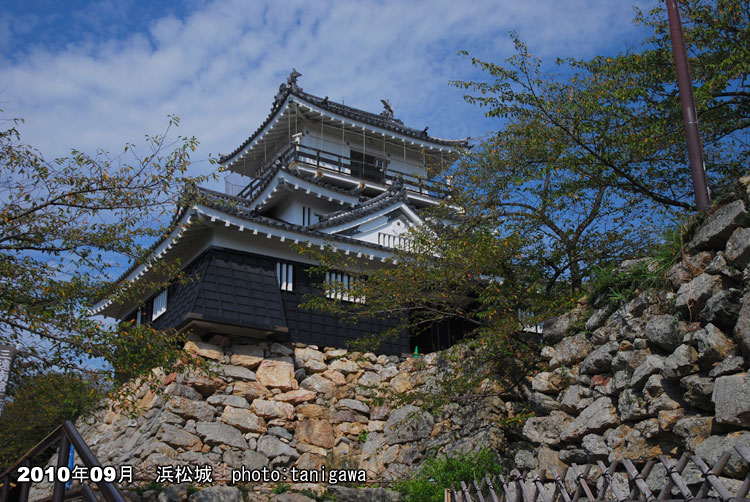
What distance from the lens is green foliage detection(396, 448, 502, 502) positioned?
942cm

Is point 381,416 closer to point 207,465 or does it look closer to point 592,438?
point 207,465

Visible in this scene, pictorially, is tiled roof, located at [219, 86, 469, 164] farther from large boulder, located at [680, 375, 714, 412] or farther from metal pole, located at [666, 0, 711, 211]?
large boulder, located at [680, 375, 714, 412]

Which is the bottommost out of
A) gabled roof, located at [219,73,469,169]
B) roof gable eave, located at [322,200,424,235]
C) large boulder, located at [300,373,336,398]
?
large boulder, located at [300,373,336,398]

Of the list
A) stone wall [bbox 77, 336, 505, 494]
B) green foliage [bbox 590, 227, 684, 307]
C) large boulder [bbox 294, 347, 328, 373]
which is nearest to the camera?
green foliage [bbox 590, 227, 684, 307]

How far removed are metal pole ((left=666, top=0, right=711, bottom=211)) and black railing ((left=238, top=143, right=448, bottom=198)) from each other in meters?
10.7

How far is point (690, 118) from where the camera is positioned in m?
7.70

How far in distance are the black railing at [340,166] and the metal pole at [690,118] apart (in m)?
10.7

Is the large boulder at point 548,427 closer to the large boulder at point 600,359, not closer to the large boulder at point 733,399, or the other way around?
the large boulder at point 600,359

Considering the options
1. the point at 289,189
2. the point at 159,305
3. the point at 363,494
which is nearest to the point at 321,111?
the point at 289,189

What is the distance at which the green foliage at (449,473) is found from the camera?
9422mm

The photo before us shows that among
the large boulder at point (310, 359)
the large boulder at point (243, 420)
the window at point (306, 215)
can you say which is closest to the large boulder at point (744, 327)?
the large boulder at point (243, 420)

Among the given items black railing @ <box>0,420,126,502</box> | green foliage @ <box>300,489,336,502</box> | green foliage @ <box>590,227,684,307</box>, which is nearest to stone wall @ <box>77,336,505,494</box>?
green foliage @ <box>300,489,336,502</box>

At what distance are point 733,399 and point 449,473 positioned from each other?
16.0ft

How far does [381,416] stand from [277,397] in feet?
6.81
